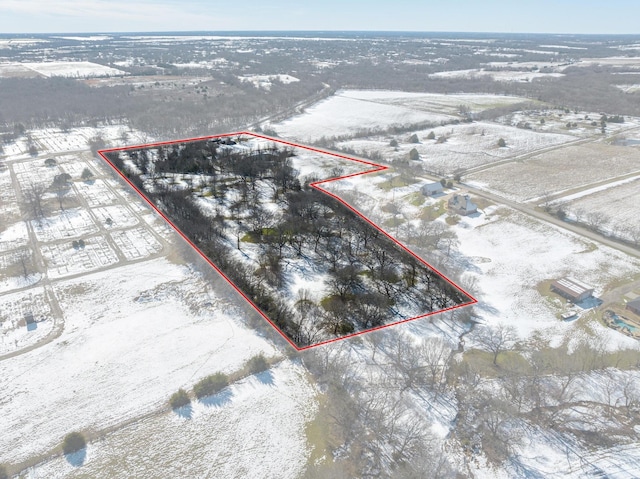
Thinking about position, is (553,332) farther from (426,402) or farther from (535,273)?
(426,402)

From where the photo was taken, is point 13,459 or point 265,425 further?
point 265,425

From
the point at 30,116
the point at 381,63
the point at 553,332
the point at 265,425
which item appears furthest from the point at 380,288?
the point at 381,63

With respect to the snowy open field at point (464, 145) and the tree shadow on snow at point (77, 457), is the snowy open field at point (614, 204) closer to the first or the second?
the snowy open field at point (464, 145)

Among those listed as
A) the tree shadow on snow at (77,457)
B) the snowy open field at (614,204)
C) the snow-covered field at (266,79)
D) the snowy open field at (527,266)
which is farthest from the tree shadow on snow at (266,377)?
the snow-covered field at (266,79)

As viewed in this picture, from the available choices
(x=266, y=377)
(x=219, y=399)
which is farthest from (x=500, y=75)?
(x=219, y=399)

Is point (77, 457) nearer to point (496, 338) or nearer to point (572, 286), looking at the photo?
point (496, 338)

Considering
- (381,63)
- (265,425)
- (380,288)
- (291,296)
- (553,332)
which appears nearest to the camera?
(380,288)

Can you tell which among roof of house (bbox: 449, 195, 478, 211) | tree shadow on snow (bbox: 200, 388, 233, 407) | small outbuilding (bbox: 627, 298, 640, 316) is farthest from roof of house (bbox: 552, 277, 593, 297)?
tree shadow on snow (bbox: 200, 388, 233, 407)
